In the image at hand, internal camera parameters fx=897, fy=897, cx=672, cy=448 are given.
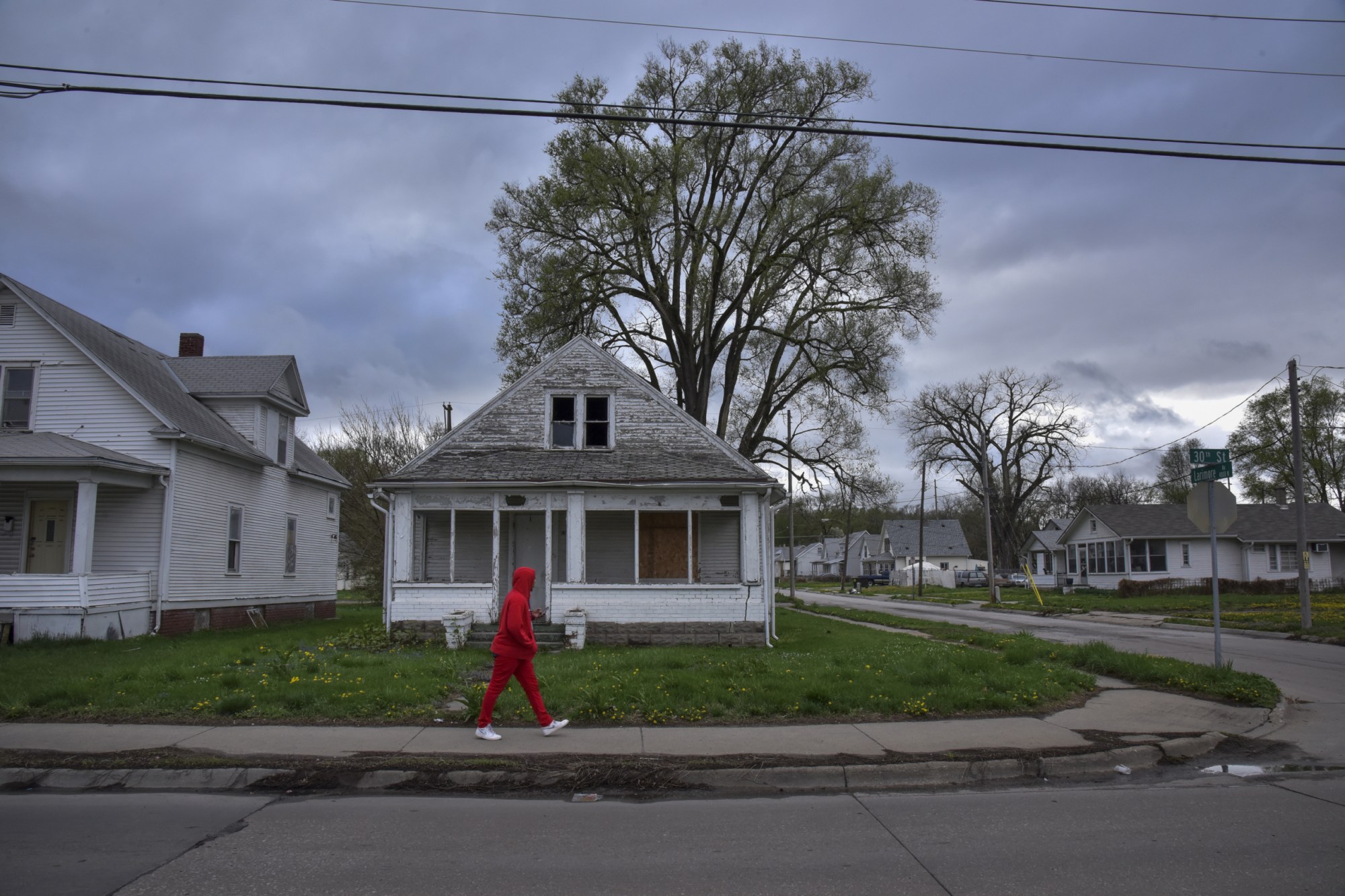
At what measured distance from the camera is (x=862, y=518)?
111188mm

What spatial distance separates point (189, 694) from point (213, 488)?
513 inches

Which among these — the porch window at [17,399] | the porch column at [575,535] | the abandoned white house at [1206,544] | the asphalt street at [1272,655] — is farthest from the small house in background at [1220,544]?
the porch window at [17,399]

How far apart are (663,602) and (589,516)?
316cm

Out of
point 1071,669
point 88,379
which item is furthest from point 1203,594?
point 88,379

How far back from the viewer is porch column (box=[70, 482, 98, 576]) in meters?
17.7

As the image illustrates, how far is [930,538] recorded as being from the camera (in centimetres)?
8906

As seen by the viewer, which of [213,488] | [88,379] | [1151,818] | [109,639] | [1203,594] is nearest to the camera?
[1151,818]

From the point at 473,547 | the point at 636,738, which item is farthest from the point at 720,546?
the point at 636,738

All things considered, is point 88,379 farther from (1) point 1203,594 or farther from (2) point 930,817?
(1) point 1203,594

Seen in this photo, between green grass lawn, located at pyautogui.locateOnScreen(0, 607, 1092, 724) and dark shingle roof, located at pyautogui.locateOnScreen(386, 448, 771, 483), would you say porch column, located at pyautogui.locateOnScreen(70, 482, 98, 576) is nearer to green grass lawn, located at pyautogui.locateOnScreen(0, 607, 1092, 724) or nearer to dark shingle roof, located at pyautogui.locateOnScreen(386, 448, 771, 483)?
green grass lawn, located at pyautogui.locateOnScreen(0, 607, 1092, 724)

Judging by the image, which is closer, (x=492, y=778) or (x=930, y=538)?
(x=492, y=778)

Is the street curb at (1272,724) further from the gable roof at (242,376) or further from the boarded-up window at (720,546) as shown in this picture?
the gable roof at (242,376)

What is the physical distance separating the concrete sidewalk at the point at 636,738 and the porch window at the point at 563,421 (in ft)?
37.6

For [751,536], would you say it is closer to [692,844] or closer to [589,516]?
[589,516]
